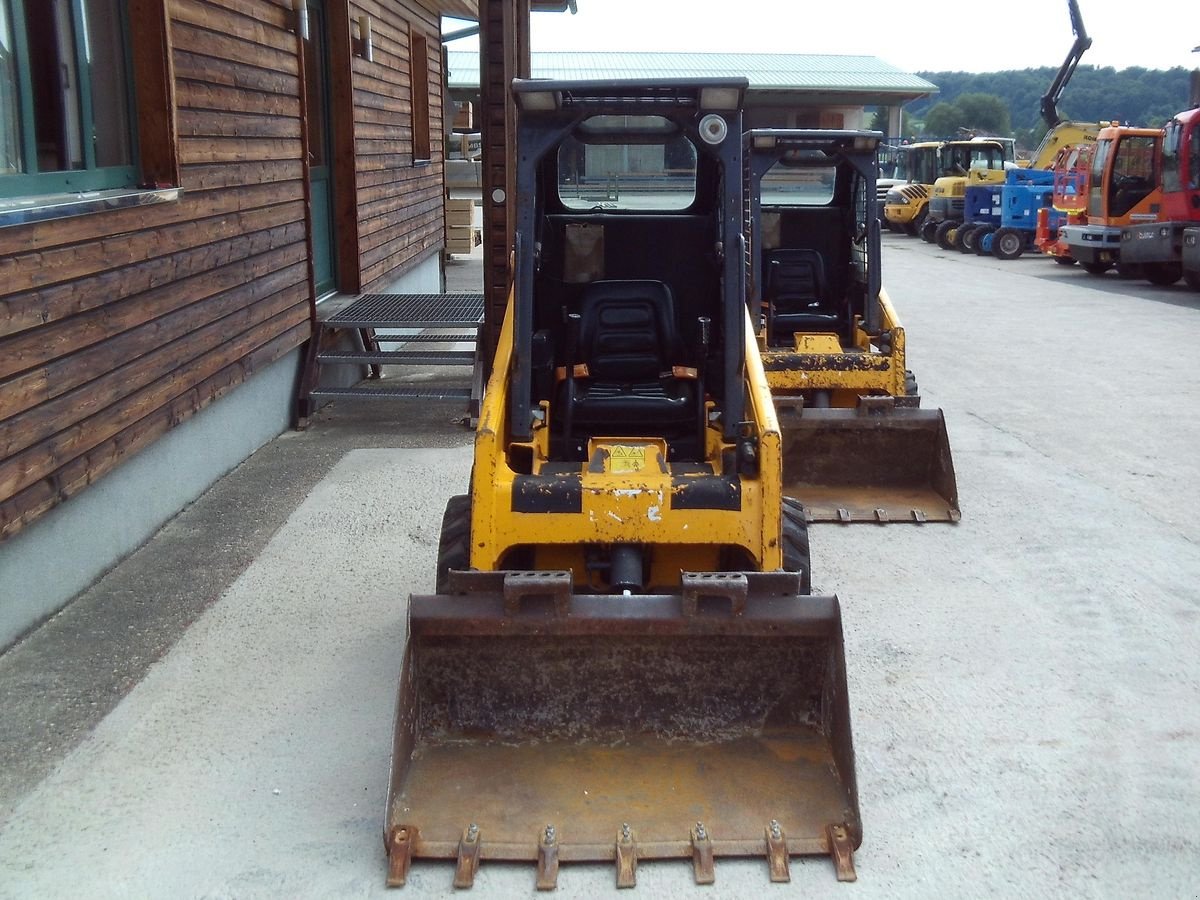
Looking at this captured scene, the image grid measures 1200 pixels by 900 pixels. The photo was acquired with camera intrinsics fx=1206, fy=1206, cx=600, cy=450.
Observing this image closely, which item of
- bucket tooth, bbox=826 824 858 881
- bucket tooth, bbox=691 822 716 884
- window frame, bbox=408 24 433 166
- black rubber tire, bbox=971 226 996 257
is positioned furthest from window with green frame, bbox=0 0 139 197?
black rubber tire, bbox=971 226 996 257

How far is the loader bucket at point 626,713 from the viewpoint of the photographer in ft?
11.4

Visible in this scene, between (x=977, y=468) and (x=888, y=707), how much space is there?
377 centimetres

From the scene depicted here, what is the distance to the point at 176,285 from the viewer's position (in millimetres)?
6227

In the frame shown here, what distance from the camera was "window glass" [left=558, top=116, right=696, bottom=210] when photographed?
16.6 feet

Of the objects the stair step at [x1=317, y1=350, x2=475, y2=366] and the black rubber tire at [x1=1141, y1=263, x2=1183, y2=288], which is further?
the black rubber tire at [x1=1141, y1=263, x2=1183, y2=288]

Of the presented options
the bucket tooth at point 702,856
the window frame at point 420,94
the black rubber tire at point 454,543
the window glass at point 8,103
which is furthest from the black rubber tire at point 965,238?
the bucket tooth at point 702,856

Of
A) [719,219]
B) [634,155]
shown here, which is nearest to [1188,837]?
[719,219]

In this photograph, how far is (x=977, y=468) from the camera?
7.74 metres

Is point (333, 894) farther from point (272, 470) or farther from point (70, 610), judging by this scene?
point (272, 470)

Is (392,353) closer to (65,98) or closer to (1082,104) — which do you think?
(65,98)

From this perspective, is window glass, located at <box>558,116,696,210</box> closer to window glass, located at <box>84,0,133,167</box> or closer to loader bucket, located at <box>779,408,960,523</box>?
loader bucket, located at <box>779,408,960,523</box>

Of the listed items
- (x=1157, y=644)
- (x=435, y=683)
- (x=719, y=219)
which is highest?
(x=719, y=219)

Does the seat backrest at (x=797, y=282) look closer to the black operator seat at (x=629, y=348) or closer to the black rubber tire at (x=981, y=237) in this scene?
the black operator seat at (x=629, y=348)

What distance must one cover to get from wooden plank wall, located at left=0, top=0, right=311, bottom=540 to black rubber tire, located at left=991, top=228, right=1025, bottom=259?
18127 millimetres
